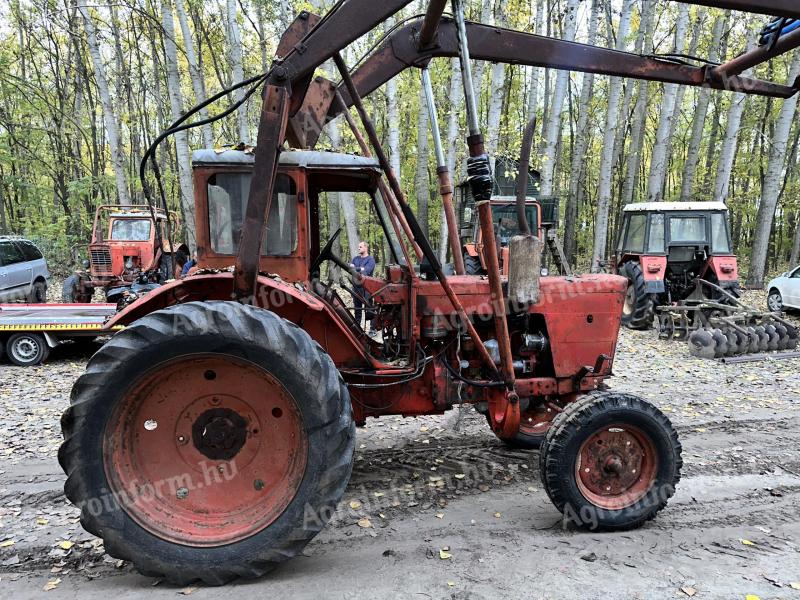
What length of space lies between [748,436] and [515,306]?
109 inches

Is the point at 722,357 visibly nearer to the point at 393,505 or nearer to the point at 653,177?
the point at 393,505

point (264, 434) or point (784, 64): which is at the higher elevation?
point (784, 64)

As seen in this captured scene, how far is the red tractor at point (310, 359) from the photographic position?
2.53 metres

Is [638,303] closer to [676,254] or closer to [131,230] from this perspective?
[676,254]

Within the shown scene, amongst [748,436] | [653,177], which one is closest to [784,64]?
[653,177]

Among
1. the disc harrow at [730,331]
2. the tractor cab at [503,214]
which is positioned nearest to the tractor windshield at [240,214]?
the tractor cab at [503,214]

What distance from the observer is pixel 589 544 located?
2939 millimetres

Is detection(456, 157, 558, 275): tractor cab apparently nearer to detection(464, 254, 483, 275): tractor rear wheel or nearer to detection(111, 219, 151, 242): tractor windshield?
detection(464, 254, 483, 275): tractor rear wheel

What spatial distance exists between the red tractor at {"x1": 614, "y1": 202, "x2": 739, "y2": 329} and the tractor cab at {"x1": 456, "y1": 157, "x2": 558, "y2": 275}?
6.21ft

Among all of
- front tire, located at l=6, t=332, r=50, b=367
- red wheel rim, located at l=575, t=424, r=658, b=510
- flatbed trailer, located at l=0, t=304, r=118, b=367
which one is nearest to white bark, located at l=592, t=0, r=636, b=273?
red wheel rim, located at l=575, t=424, r=658, b=510

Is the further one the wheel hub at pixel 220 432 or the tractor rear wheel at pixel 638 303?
the tractor rear wheel at pixel 638 303

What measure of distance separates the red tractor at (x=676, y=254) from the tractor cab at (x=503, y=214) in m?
1.89

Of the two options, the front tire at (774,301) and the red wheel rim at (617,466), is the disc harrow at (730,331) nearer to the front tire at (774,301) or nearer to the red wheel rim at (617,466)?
the front tire at (774,301)

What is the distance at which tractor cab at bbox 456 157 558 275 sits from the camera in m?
10.0
